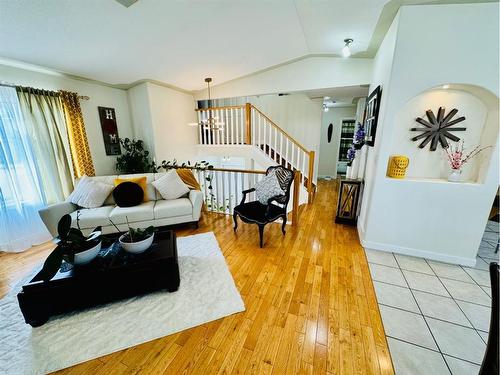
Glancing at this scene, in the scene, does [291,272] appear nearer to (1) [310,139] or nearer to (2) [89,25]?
(2) [89,25]

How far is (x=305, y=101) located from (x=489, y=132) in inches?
161

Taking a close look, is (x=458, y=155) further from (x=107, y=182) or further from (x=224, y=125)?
(x=107, y=182)

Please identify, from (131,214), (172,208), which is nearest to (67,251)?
(131,214)

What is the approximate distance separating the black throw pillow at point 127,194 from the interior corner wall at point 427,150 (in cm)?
331

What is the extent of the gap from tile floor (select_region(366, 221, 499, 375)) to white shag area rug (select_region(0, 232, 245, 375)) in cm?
128

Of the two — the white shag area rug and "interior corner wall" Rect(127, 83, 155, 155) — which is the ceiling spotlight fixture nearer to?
the white shag area rug

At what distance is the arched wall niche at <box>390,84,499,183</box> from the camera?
2172 millimetres

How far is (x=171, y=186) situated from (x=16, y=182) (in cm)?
203

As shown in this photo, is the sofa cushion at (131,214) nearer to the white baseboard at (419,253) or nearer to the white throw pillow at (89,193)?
the white throw pillow at (89,193)

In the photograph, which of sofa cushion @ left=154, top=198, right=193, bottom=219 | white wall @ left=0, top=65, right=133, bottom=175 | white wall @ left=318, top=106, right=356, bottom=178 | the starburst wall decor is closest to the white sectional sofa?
sofa cushion @ left=154, top=198, right=193, bottom=219

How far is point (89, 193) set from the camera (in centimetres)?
288

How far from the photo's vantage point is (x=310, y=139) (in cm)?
580

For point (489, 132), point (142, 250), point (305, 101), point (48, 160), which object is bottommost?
point (142, 250)

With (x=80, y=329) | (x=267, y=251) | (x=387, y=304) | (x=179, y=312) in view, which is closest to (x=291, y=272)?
(x=267, y=251)
